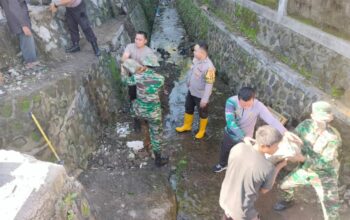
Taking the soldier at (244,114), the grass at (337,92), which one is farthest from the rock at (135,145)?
the grass at (337,92)

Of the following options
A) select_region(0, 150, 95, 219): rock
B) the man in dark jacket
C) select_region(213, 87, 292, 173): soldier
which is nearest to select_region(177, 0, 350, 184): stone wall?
select_region(213, 87, 292, 173): soldier

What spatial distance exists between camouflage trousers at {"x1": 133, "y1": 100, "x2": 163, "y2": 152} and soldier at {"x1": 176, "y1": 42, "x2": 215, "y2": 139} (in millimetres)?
1062

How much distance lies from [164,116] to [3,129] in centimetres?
393

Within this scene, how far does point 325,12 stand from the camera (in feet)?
20.6

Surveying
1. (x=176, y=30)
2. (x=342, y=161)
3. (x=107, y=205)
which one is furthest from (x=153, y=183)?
(x=176, y=30)

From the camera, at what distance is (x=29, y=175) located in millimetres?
2902

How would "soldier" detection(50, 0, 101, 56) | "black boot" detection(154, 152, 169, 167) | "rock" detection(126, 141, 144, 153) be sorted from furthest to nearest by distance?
"soldier" detection(50, 0, 101, 56), "rock" detection(126, 141, 144, 153), "black boot" detection(154, 152, 169, 167)

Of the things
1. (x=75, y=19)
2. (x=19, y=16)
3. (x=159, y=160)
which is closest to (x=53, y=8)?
(x=75, y=19)

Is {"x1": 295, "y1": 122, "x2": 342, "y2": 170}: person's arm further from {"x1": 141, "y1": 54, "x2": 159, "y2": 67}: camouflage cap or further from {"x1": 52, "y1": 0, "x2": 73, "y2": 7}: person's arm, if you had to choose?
{"x1": 52, "y1": 0, "x2": 73, "y2": 7}: person's arm

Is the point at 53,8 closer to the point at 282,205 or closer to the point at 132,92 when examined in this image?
the point at 132,92

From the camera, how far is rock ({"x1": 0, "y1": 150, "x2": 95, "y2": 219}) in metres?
2.60

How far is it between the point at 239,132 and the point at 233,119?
0.22 meters

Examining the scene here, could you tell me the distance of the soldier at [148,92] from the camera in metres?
5.30

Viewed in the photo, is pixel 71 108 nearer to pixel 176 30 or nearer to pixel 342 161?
pixel 342 161
